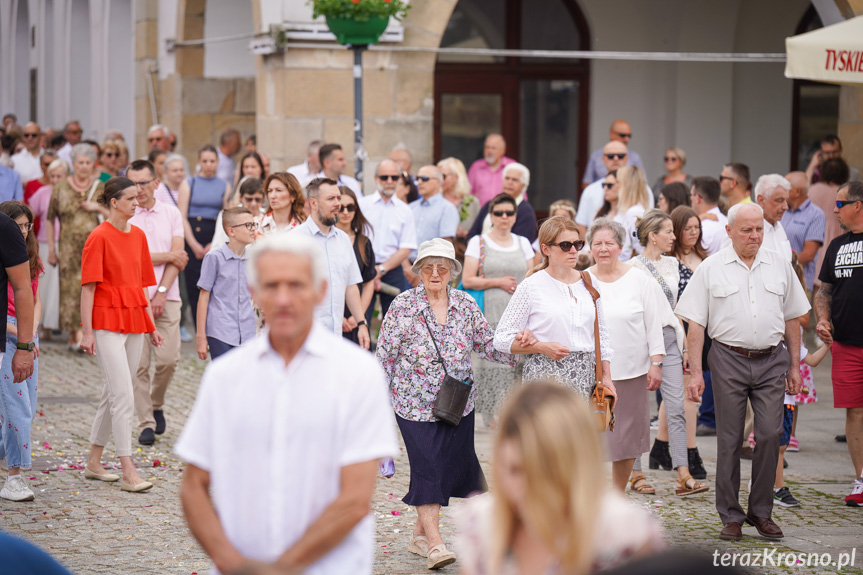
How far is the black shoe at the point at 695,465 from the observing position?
7.90m

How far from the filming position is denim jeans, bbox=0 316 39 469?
7078mm

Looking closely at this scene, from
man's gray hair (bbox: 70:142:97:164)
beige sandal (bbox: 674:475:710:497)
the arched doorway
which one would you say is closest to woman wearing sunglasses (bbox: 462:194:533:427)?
beige sandal (bbox: 674:475:710:497)

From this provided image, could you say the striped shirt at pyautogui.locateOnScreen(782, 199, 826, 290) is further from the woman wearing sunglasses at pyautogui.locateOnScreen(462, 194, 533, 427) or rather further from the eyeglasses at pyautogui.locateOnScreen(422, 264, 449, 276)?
the eyeglasses at pyautogui.locateOnScreen(422, 264, 449, 276)

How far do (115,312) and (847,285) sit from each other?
14.8 feet

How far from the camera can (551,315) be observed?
21.4 feet

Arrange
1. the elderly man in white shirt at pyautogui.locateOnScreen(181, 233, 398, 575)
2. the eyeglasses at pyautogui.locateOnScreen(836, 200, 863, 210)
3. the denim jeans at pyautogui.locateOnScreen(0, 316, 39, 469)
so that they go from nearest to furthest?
the elderly man in white shirt at pyautogui.locateOnScreen(181, 233, 398, 575), the denim jeans at pyautogui.locateOnScreen(0, 316, 39, 469), the eyeglasses at pyautogui.locateOnScreen(836, 200, 863, 210)

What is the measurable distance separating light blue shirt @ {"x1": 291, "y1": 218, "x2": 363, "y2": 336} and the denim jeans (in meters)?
1.76

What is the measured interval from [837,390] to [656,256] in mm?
1475

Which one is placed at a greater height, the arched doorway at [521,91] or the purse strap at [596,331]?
the arched doorway at [521,91]

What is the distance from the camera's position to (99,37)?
22203 mm

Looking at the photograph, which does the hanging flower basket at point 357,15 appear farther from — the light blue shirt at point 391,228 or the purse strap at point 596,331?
the purse strap at point 596,331

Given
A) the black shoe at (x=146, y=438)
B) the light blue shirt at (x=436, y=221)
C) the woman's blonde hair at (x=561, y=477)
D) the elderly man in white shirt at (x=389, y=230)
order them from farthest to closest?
the light blue shirt at (x=436, y=221)
the elderly man in white shirt at (x=389, y=230)
the black shoe at (x=146, y=438)
the woman's blonde hair at (x=561, y=477)

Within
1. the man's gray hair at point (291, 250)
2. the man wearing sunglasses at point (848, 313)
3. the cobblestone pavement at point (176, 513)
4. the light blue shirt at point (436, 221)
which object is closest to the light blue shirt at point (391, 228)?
the light blue shirt at point (436, 221)

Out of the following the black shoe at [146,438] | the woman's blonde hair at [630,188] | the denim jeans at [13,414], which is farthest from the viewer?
→ the woman's blonde hair at [630,188]
